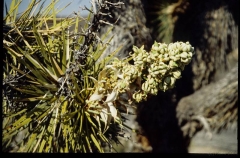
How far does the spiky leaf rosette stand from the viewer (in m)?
0.76

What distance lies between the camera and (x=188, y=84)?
1.43 meters

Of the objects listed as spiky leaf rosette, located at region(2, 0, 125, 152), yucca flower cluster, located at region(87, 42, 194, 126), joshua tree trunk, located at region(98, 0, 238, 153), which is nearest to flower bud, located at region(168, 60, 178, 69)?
yucca flower cluster, located at region(87, 42, 194, 126)

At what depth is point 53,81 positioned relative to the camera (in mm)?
785

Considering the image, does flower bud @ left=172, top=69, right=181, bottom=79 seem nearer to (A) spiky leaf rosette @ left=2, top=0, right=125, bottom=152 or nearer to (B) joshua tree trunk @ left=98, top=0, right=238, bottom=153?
(A) spiky leaf rosette @ left=2, top=0, right=125, bottom=152

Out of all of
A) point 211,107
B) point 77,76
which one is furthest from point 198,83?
point 77,76

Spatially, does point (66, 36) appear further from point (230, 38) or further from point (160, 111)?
point (230, 38)

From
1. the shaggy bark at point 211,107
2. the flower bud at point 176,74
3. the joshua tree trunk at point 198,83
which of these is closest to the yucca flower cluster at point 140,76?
the flower bud at point 176,74

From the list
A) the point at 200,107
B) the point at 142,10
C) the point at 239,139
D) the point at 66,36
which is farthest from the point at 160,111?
the point at 66,36

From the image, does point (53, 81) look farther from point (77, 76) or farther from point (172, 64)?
point (172, 64)

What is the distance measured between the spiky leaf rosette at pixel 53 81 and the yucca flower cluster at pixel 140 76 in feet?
0.10

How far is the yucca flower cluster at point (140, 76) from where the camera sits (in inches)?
26.3

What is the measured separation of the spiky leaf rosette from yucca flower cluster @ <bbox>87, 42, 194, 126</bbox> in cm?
3

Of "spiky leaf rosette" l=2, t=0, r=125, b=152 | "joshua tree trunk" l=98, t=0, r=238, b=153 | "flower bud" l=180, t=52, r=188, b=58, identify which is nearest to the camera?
"flower bud" l=180, t=52, r=188, b=58

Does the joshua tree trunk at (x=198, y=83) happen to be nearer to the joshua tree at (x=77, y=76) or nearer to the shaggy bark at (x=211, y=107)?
the shaggy bark at (x=211, y=107)
